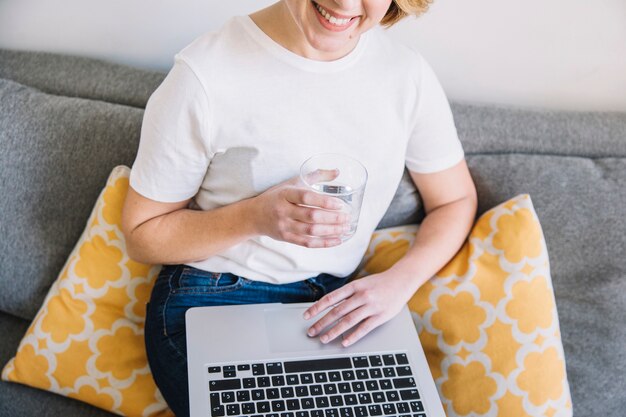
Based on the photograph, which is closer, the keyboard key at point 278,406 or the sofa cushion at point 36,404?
the keyboard key at point 278,406

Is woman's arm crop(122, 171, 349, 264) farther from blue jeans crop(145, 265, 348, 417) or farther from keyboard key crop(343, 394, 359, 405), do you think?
keyboard key crop(343, 394, 359, 405)

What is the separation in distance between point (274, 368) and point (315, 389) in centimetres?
8

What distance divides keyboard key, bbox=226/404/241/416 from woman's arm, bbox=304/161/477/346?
0.21 meters

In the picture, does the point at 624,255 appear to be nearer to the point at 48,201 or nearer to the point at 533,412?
the point at 533,412

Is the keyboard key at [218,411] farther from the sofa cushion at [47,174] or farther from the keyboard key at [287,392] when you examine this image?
the sofa cushion at [47,174]

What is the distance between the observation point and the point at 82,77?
68.6 inches

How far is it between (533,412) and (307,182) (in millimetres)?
668

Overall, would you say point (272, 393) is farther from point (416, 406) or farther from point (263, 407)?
point (416, 406)

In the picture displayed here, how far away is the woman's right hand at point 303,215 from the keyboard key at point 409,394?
0.32 metres

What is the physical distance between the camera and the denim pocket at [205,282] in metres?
1.36

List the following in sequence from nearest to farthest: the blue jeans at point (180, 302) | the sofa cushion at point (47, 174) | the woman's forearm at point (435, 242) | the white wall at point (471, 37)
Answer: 1. the blue jeans at point (180, 302)
2. the woman's forearm at point (435, 242)
3. the sofa cushion at point (47, 174)
4. the white wall at point (471, 37)

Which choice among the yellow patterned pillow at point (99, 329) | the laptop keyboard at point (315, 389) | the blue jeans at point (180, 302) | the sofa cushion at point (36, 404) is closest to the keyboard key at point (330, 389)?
the laptop keyboard at point (315, 389)

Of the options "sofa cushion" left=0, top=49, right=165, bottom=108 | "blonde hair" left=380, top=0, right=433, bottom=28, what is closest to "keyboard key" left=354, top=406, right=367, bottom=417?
"blonde hair" left=380, top=0, right=433, bottom=28

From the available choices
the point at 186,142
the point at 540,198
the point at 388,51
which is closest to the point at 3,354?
the point at 186,142
